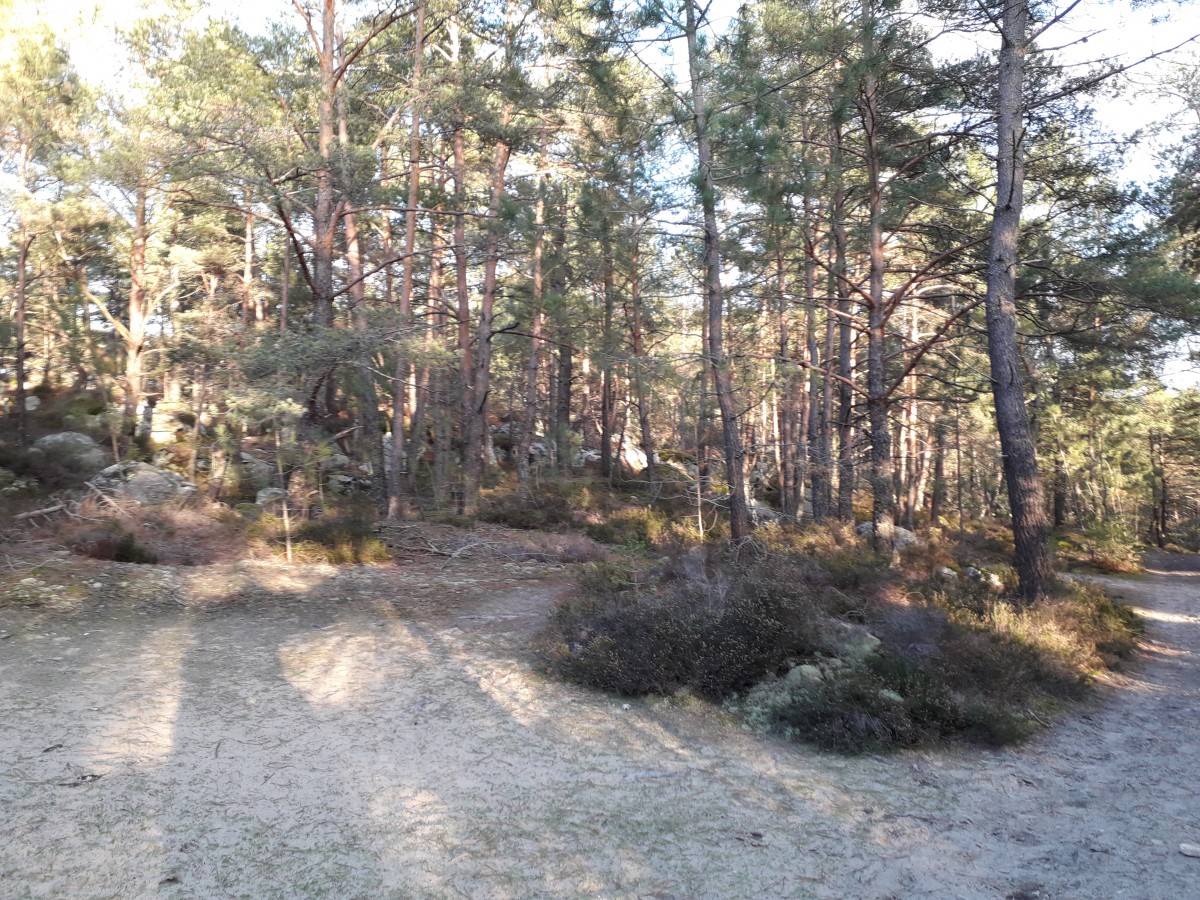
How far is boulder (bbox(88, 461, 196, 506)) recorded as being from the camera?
15.1 m

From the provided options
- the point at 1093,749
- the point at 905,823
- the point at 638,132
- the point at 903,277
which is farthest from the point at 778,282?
the point at 905,823

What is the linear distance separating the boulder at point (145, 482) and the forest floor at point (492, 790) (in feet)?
26.3

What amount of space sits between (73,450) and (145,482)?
5631 mm

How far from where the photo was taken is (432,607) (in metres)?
9.64

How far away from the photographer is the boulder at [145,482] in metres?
15.1

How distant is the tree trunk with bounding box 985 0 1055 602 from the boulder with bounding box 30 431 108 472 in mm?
19897

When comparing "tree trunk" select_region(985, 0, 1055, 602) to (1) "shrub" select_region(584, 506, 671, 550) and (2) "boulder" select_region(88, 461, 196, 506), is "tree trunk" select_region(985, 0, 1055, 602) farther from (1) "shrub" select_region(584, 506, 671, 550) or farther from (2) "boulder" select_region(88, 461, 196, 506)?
(2) "boulder" select_region(88, 461, 196, 506)

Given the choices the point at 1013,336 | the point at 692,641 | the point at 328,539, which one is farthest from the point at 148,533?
the point at 1013,336

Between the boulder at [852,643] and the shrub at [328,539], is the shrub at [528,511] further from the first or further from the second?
the boulder at [852,643]

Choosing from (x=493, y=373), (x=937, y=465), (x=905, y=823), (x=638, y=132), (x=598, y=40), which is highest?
(x=598, y=40)

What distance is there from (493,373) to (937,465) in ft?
57.5

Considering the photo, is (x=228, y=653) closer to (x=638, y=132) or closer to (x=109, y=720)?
(x=109, y=720)

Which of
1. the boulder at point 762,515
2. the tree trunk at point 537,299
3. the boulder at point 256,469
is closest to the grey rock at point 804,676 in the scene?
the tree trunk at point 537,299

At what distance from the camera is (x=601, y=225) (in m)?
13.2
